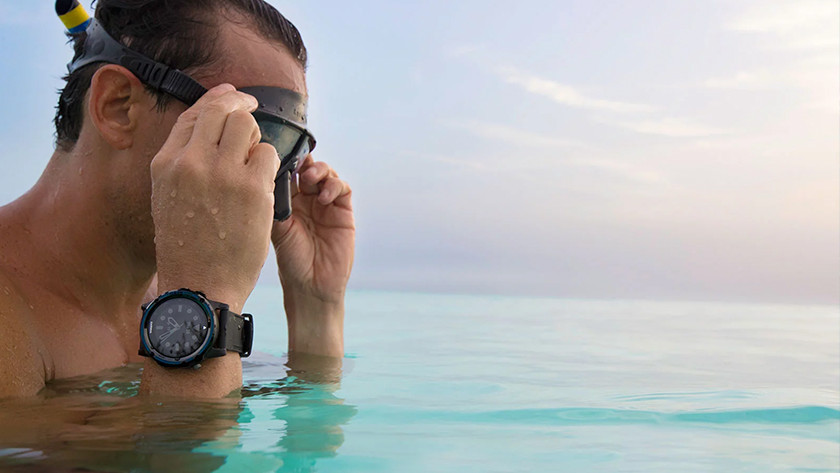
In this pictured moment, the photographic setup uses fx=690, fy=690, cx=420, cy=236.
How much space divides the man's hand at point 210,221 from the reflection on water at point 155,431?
0.29 ft

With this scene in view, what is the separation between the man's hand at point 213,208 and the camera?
2.00 metres

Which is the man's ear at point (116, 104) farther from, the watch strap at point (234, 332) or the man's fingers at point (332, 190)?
the man's fingers at point (332, 190)

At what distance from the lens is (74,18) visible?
9.47 ft

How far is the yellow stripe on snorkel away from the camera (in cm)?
288

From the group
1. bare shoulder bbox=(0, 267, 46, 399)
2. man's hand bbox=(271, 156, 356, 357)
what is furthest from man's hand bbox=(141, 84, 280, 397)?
man's hand bbox=(271, 156, 356, 357)

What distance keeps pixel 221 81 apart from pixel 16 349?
115 centimetres

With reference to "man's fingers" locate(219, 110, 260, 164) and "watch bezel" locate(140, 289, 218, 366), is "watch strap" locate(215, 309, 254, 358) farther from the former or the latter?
"man's fingers" locate(219, 110, 260, 164)

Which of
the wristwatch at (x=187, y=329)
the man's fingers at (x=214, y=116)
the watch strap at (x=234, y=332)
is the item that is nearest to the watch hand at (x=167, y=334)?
the wristwatch at (x=187, y=329)

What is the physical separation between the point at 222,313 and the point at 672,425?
1.61 meters

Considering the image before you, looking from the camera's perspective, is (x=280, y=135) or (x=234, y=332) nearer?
(x=234, y=332)

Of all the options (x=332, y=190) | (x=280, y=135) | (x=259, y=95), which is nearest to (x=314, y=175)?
(x=332, y=190)

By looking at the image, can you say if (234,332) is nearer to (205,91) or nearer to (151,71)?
(205,91)

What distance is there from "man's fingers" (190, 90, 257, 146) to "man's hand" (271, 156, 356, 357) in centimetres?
125

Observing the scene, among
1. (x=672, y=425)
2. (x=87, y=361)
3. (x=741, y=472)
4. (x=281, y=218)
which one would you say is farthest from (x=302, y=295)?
(x=741, y=472)
